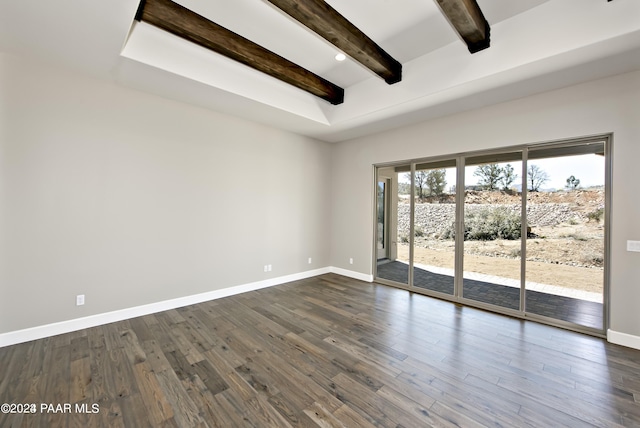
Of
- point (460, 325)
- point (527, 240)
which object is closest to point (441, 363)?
point (460, 325)

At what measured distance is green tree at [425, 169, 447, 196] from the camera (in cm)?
444

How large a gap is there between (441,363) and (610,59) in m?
3.46

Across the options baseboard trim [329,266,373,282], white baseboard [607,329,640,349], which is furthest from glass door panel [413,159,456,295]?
white baseboard [607,329,640,349]

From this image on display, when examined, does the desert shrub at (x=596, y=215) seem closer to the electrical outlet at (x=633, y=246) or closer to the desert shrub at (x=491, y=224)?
the electrical outlet at (x=633, y=246)

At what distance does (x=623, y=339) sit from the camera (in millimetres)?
2850

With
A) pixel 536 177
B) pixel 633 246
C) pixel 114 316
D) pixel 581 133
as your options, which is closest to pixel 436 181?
pixel 536 177

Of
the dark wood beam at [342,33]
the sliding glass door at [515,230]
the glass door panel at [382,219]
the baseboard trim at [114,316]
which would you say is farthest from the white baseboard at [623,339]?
the baseboard trim at [114,316]

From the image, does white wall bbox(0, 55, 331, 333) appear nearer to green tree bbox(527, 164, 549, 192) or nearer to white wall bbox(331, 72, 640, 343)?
white wall bbox(331, 72, 640, 343)

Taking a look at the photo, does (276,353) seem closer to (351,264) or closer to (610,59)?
(351,264)

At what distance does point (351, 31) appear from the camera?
2.84 m

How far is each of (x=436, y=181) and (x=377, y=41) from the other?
2.44 m

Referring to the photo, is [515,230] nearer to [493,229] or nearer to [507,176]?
[493,229]

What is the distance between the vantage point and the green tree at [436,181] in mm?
4438

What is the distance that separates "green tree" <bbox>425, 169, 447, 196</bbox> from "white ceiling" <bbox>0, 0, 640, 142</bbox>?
99 centimetres
